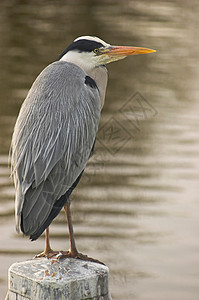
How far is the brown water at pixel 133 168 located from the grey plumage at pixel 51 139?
3.54 ft

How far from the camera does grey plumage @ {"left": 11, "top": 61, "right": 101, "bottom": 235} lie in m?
3.50

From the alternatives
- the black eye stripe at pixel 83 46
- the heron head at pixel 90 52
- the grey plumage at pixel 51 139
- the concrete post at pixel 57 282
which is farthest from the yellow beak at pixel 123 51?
the concrete post at pixel 57 282

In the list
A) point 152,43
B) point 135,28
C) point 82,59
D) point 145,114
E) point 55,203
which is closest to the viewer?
point 55,203

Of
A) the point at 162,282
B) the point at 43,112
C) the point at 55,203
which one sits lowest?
the point at 162,282

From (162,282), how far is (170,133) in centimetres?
460

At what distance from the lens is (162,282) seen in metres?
7.09

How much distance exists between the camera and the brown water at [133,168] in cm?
740

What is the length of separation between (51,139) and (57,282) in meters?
0.74

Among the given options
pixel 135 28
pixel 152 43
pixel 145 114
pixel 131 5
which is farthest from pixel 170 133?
pixel 131 5

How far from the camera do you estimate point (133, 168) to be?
387 inches

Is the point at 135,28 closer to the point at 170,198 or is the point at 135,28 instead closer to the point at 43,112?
the point at 170,198

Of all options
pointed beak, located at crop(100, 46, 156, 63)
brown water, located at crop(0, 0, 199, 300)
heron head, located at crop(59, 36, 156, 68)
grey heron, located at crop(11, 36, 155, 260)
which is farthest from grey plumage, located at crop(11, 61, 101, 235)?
brown water, located at crop(0, 0, 199, 300)

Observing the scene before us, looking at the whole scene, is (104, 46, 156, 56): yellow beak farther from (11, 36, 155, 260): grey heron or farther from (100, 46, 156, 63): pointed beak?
(11, 36, 155, 260): grey heron

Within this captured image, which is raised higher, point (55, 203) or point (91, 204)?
point (55, 203)
